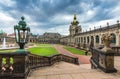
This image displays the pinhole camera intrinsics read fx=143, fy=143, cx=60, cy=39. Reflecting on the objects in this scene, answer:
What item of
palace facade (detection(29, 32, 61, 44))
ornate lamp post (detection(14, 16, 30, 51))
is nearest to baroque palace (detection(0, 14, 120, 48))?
palace facade (detection(29, 32, 61, 44))

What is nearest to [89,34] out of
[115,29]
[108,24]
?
[108,24]

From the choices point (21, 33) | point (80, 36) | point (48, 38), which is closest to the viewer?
point (21, 33)

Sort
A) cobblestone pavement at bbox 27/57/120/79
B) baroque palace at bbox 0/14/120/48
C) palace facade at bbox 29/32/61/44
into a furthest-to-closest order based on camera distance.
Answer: palace facade at bbox 29/32/61/44
baroque palace at bbox 0/14/120/48
cobblestone pavement at bbox 27/57/120/79

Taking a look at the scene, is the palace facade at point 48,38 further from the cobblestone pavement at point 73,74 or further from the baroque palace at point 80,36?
the cobblestone pavement at point 73,74

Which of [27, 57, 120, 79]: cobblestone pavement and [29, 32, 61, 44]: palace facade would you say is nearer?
[27, 57, 120, 79]: cobblestone pavement

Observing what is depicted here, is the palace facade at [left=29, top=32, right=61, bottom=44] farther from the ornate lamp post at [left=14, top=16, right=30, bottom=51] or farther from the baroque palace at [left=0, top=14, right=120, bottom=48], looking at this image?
the ornate lamp post at [left=14, top=16, right=30, bottom=51]

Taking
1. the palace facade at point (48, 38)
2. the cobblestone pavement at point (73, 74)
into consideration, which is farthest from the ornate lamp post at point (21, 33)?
the palace facade at point (48, 38)

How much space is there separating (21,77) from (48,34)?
18169 cm

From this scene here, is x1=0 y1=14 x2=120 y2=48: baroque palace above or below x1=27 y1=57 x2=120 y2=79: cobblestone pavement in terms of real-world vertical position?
above

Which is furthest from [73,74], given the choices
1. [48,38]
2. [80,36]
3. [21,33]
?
[48,38]

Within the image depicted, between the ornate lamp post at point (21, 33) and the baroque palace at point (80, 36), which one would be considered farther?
the baroque palace at point (80, 36)

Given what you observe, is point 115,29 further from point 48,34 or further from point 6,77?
point 48,34

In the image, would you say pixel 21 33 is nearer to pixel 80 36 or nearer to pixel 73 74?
pixel 73 74

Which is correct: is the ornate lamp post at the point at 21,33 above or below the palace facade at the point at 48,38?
below
